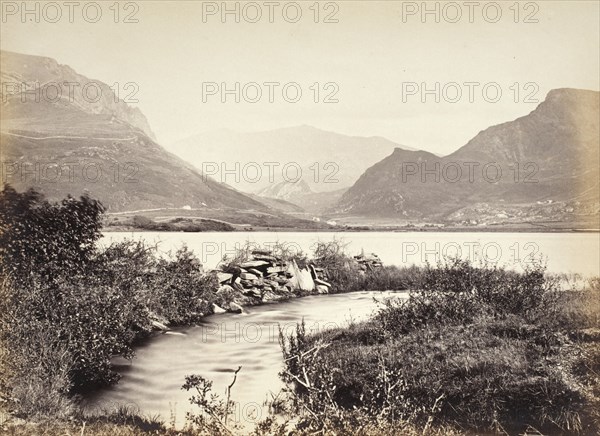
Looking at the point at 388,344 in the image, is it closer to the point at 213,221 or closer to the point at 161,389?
the point at 161,389

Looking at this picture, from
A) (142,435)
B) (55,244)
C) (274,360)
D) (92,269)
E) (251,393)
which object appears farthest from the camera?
(92,269)

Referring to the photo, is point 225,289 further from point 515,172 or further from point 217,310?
point 515,172

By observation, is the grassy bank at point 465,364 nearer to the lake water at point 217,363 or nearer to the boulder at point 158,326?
the lake water at point 217,363

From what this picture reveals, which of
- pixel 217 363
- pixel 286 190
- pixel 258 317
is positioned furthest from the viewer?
pixel 286 190

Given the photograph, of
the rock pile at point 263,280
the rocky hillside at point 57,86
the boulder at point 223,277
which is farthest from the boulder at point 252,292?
the rocky hillside at point 57,86

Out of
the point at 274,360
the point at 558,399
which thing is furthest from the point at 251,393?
the point at 558,399

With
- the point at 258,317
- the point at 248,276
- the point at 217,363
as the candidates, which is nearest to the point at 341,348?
the point at 217,363
